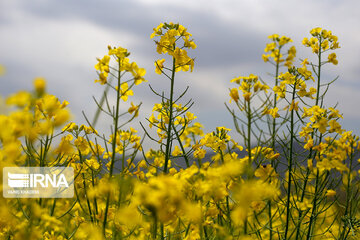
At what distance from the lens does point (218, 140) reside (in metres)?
2.88

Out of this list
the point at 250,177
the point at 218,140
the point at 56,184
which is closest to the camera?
the point at 250,177

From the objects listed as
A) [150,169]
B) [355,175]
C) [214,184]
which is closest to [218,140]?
[150,169]

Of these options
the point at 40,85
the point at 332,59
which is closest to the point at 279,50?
the point at 332,59

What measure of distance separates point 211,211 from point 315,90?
1.48 m

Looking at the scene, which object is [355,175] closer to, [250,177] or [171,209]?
[250,177]

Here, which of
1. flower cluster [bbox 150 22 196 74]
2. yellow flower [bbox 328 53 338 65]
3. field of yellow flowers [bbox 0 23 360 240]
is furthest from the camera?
yellow flower [bbox 328 53 338 65]

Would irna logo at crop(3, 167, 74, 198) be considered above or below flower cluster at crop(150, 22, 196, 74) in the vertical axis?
below

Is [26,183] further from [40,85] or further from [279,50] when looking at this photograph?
[279,50]

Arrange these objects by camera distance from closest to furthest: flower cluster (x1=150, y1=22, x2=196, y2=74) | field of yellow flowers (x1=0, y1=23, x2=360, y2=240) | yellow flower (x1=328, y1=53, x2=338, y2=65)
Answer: field of yellow flowers (x1=0, y1=23, x2=360, y2=240), flower cluster (x1=150, y1=22, x2=196, y2=74), yellow flower (x1=328, y1=53, x2=338, y2=65)

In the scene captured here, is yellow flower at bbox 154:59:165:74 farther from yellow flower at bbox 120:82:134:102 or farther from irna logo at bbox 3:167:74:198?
irna logo at bbox 3:167:74:198

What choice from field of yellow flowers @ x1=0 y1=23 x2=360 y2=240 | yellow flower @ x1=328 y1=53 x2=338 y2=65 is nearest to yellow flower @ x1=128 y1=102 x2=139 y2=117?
field of yellow flowers @ x1=0 y1=23 x2=360 y2=240

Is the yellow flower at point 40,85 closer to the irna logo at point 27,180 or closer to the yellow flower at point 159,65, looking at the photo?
the irna logo at point 27,180

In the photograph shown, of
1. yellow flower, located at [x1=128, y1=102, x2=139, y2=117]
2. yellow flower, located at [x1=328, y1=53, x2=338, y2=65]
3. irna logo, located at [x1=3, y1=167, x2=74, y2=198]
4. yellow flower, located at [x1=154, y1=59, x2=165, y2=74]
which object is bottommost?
irna logo, located at [x1=3, y1=167, x2=74, y2=198]

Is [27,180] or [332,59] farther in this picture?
[332,59]
